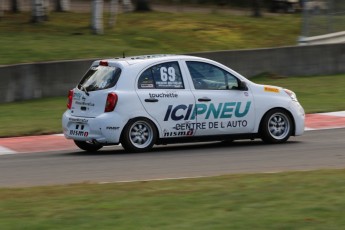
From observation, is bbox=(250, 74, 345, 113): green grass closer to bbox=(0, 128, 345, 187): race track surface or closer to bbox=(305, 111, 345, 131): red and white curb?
bbox=(305, 111, 345, 131): red and white curb

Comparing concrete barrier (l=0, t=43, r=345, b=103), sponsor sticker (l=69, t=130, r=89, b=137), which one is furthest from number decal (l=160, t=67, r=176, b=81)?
concrete barrier (l=0, t=43, r=345, b=103)

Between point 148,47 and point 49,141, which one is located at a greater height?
point 148,47

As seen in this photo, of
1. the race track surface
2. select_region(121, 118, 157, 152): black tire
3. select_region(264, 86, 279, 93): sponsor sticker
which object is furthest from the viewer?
select_region(264, 86, 279, 93): sponsor sticker

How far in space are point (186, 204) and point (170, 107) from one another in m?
5.62

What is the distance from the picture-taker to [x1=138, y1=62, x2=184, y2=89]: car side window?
1409 centimetres

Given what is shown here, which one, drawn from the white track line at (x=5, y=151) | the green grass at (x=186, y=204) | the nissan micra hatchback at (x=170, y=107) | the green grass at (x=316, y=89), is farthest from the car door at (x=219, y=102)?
the green grass at (x=316, y=89)

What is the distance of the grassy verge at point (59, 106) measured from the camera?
Result: 58.0ft

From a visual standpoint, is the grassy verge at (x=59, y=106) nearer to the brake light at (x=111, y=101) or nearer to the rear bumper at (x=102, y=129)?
the rear bumper at (x=102, y=129)

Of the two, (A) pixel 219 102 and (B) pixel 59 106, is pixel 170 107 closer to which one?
(A) pixel 219 102

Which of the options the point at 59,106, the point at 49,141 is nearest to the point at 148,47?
the point at 59,106

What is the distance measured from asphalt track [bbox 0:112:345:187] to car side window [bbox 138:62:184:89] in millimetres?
1027

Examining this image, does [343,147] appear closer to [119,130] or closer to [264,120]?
[264,120]

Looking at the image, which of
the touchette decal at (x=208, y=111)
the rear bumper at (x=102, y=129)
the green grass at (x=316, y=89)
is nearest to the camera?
the rear bumper at (x=102, y=129)

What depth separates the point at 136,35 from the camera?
30.4 metres
